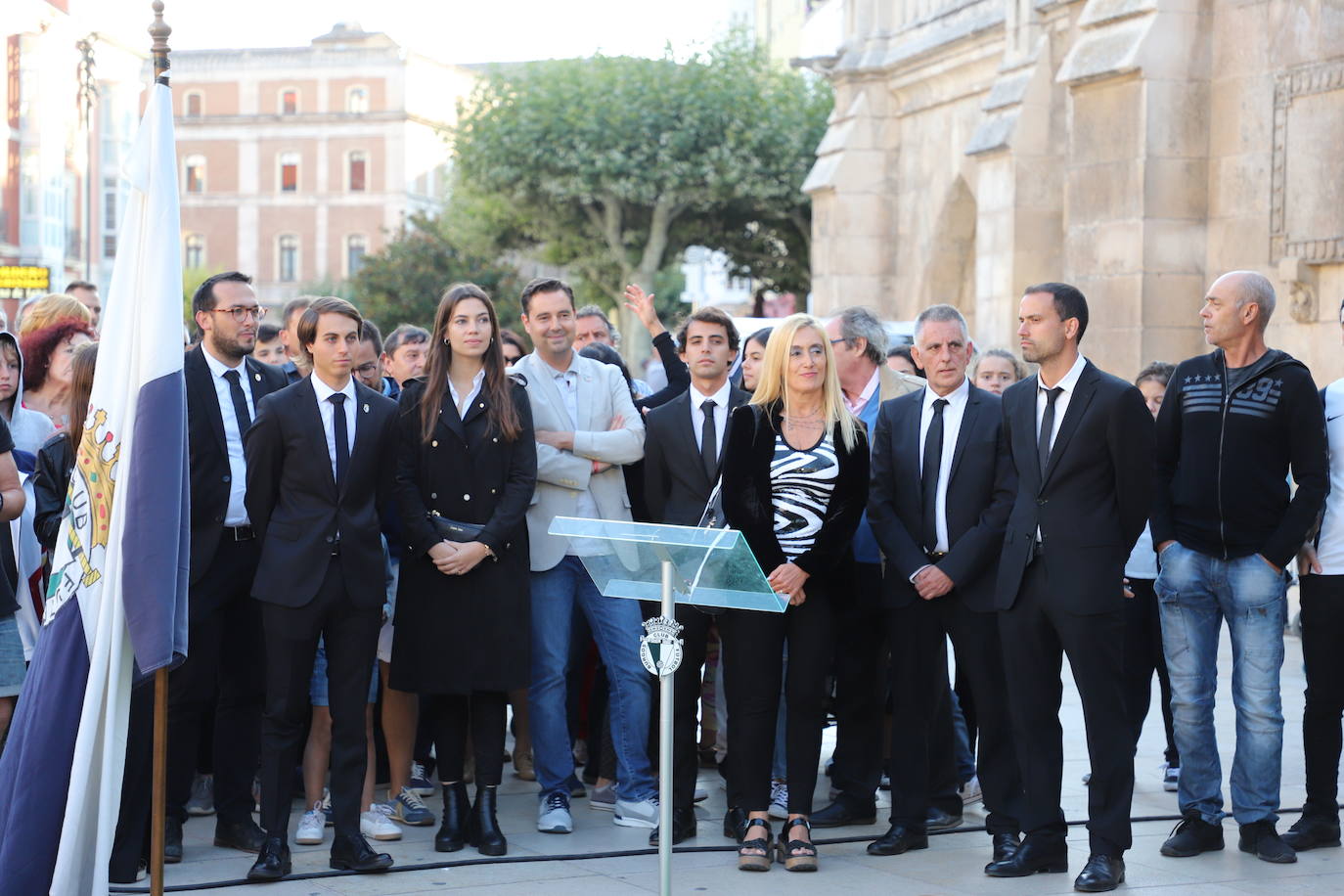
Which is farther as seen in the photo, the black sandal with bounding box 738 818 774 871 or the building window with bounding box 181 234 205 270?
the building window with bounding box 181 234 205 270

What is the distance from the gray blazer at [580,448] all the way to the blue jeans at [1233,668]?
2.35m

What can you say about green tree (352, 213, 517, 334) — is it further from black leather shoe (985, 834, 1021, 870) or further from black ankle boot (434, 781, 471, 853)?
black leather shoe (985, 834, 1021, 870)

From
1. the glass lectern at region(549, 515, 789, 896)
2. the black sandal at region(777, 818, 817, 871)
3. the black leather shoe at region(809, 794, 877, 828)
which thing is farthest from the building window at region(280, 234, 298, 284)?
the glass lectern at region(549, 515, 789, 896)

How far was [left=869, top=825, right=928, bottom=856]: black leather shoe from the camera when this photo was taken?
6801 millimetres

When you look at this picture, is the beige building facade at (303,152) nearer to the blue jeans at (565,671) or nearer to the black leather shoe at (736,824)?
the blue jeans at (565,671)

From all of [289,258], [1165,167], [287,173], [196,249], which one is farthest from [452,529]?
[196,249]

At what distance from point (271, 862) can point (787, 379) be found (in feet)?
8.86

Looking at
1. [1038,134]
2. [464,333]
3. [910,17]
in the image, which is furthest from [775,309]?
[464,333]

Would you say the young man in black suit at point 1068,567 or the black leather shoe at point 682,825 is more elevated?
the young man in black suit at point 1068,567

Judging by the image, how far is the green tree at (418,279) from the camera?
1583 inches

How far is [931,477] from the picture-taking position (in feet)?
22.4


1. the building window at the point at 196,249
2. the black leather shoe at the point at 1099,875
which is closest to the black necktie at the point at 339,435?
the black leather shoe at the point at 1099,875

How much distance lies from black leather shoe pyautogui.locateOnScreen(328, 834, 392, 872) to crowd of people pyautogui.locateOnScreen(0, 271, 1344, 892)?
12 millimetres

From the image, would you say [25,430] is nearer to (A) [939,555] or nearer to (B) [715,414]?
(B) [715,414]
